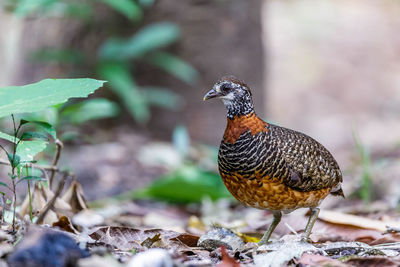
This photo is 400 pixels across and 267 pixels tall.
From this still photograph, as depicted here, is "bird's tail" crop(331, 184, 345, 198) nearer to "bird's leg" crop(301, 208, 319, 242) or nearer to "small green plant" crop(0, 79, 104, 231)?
"bird's leg" crop(301, 208, 319, 242)

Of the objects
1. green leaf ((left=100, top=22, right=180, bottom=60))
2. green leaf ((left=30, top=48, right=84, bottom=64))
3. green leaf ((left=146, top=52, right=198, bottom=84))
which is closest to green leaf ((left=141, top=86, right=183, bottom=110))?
green leaf ((left=146, top=52, right=198, bottom=84))

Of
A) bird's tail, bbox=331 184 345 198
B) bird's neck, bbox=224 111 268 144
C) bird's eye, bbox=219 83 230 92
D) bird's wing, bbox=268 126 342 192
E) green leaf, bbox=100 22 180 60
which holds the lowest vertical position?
bird's tail, bbox=331 184 345 198

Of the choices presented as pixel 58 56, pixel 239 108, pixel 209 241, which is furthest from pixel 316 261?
pixel 58 56

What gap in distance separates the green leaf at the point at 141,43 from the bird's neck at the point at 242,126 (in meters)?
4.73

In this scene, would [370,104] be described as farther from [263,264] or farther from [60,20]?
[263,264]

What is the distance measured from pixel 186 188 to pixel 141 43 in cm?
311

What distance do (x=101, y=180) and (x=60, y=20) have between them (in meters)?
3.03

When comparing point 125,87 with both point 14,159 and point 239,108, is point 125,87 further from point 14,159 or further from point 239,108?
point 14,159

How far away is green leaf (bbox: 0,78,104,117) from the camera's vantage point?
10.5 feet

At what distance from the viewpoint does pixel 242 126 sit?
13.4ft

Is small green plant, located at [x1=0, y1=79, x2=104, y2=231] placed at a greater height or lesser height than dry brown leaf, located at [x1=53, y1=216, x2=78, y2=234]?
greater

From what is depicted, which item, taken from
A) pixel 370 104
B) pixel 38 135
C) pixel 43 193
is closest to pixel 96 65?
pixel 43 193

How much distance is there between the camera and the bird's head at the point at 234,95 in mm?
4109

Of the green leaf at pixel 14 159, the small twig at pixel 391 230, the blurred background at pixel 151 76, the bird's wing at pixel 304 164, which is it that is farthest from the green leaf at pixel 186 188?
the green leaf at pixel 14 159
